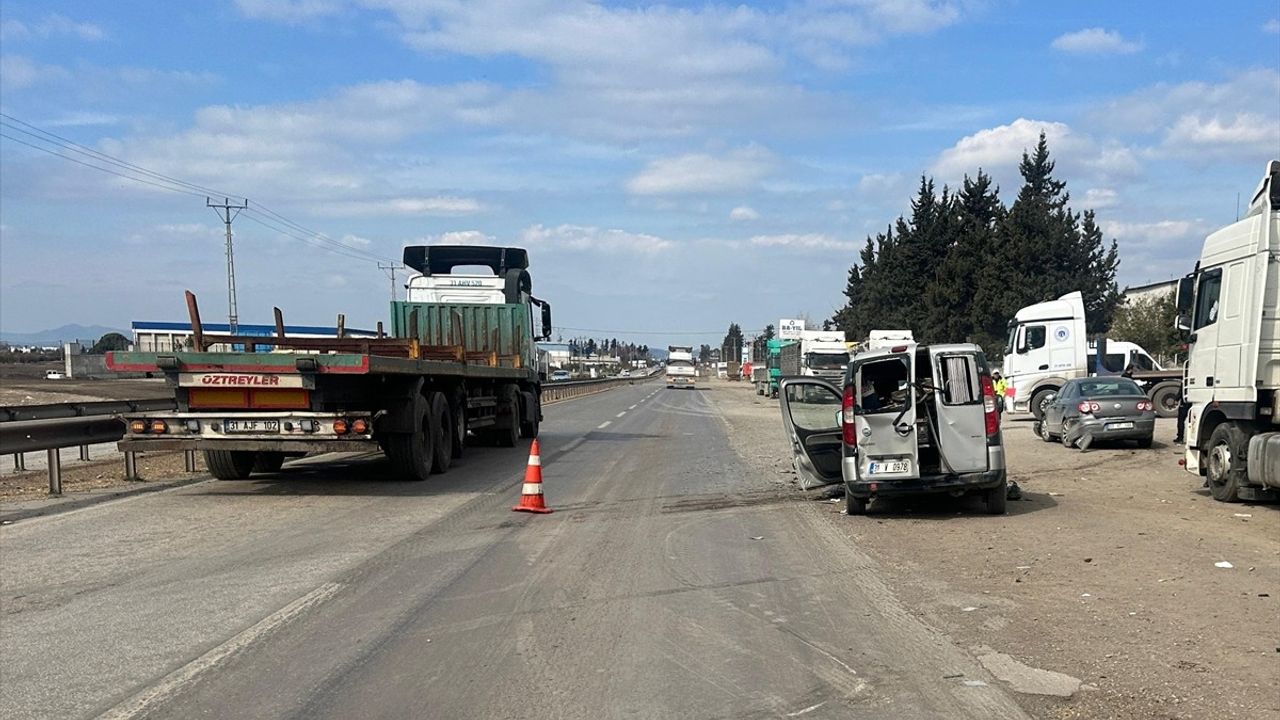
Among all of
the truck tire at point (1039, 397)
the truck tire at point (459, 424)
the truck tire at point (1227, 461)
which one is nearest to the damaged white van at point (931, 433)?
the truck tire at point (1227, 461)

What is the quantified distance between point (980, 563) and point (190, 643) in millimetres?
6107

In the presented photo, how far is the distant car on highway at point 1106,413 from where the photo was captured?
18672 mm

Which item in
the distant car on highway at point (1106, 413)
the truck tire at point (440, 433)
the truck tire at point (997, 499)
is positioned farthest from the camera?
the distant car on highway at point (1106, 413)

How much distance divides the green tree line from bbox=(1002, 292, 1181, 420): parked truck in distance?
23413mm

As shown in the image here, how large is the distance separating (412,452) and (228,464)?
2647 millimetres

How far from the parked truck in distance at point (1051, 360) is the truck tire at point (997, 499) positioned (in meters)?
16.5

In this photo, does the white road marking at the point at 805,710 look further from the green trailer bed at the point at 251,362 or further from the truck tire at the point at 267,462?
the truck tire at the point at 267,462

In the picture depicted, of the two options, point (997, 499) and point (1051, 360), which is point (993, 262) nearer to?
point (1051, 360)

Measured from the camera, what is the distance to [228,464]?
44.9 feet

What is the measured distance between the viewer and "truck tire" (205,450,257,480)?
13578mm

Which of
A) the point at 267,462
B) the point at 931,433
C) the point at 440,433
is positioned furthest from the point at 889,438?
the point at 267,462

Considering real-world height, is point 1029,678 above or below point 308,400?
below

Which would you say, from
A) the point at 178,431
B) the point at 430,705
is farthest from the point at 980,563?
the point at 178,431

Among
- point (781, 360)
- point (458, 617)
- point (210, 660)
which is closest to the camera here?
point (210, 660)
